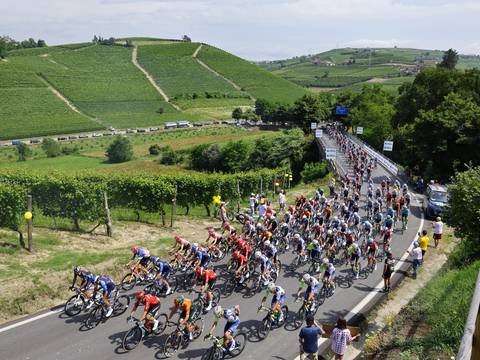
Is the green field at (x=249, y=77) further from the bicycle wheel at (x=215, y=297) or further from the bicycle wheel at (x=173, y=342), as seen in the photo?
the bicycle wheel at (x=173, y=342)

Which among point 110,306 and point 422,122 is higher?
point 422,122

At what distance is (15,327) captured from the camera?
1400 cm

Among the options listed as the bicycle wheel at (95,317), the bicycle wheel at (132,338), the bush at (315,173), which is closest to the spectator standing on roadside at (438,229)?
the bicycle wheel at (132,338)

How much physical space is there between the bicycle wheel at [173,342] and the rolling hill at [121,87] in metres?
86.1

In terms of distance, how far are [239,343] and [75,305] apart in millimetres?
5978

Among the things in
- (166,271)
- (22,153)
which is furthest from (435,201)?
(22,153)

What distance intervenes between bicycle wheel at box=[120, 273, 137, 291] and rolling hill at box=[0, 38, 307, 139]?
81.4 m

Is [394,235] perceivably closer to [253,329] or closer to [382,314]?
[382,314]

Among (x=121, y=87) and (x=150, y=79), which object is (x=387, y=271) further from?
(x=150, y=79)

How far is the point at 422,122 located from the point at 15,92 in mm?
100991

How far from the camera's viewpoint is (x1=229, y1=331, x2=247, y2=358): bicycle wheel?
12.9 m

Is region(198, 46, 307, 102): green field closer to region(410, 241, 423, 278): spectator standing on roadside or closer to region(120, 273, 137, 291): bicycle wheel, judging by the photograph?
region(410, 241, 423, 278): spectator standing on roadside

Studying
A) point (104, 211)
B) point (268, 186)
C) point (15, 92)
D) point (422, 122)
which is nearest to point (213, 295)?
point (104, 211)

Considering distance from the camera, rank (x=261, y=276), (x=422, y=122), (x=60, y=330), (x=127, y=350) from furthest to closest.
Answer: (x=422, y=122)
(x=261, y=276)
(x=60, y=330)
(x=127, y=350)
